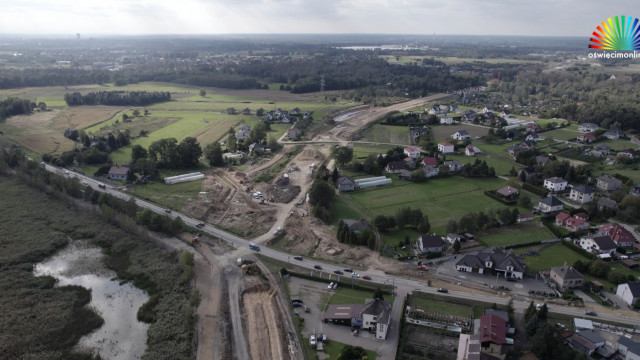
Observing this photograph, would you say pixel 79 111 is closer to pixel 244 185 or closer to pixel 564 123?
pixel 244 185

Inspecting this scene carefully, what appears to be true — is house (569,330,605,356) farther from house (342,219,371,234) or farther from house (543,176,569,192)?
house (543,176,569,192)

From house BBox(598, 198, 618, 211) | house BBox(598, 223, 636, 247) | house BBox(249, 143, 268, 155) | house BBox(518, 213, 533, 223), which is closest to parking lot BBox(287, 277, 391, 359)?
house BBox(518, 213, 533, 223)

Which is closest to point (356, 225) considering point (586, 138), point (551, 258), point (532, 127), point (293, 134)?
point (551, 258)

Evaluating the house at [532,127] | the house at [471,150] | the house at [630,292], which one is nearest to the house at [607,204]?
the house at [630,292]

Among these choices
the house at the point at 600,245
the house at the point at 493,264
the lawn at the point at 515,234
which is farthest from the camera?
the lawn at the point at 515,234

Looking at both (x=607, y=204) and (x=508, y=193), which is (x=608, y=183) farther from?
(x=508, y=193)

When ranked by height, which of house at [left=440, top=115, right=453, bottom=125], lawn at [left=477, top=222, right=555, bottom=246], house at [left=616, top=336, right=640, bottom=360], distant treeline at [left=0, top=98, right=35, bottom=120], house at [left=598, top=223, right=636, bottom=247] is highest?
distant treeline at [left=0, top=98, right=35, bottom=120]

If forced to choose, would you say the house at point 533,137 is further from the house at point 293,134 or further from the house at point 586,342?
the house at point 586,342
